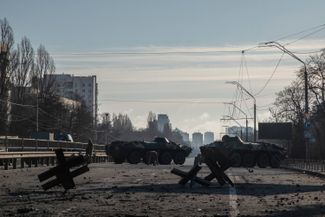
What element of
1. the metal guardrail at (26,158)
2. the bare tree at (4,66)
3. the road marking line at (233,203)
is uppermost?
the bare tree at (4,66)

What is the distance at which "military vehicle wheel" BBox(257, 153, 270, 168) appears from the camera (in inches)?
2355

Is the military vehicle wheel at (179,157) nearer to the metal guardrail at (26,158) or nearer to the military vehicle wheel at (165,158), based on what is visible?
the military vehicle wheel at (165,158)

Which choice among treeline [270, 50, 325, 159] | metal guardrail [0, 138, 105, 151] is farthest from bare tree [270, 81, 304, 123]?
metal guardrail [0, 138, 105, 151]

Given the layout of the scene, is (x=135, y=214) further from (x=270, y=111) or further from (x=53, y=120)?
(x=270, y=111)

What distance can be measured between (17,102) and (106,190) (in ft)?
271

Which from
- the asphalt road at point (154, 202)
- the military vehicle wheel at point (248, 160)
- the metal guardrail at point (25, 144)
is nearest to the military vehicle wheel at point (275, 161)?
the military vehicle wheel at point (248, 160)

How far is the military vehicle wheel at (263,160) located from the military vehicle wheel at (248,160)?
0.68 metres

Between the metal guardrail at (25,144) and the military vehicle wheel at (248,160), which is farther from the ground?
the metal guardrail at (25,144)

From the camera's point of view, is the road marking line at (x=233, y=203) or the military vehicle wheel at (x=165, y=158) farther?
the military vehicle wheel at (x=165, y=158)

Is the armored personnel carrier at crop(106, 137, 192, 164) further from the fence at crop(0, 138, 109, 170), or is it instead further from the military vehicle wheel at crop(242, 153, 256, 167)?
the military vehicle wheel at crop(242, 153, 256, 167)

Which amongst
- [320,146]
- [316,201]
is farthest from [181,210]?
[320,146]

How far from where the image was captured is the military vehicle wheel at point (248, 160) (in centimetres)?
5894

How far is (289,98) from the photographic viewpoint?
392ft

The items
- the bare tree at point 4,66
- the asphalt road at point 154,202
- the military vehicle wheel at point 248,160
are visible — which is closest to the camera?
the asphalt road at point 154,202
